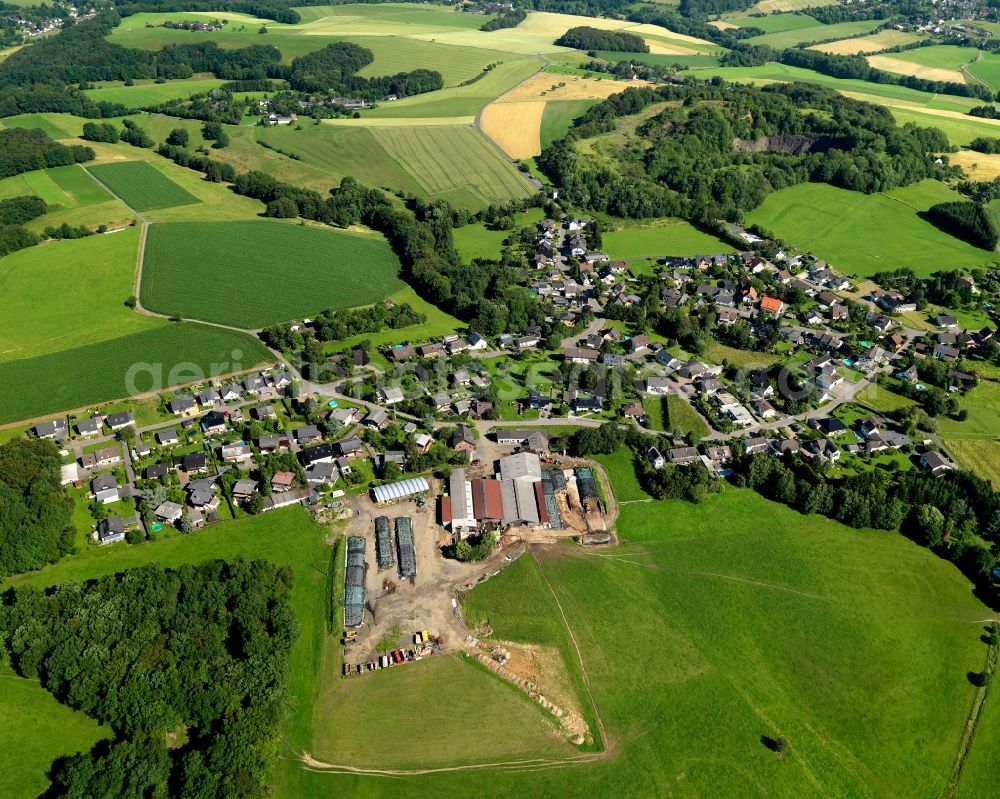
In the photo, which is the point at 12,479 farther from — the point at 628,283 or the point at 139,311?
the point at 628,283

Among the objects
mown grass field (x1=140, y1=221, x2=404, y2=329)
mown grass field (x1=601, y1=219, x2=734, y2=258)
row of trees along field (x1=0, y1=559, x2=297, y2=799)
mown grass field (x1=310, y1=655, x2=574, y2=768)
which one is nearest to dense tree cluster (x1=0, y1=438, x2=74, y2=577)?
row of trees along field (x1=0, y1=559, x2=297, y2=799)

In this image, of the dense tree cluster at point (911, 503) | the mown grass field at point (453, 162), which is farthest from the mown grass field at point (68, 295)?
the dense tree cluster at point (911, 503)

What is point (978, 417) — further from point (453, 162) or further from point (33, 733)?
point (453, 162)

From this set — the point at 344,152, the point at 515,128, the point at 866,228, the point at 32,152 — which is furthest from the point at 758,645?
the point at 32,152

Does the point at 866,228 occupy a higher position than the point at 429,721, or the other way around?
the point at 866,228

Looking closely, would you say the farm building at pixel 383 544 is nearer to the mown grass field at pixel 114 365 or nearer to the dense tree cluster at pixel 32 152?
the mown grass field at pixel 114 365

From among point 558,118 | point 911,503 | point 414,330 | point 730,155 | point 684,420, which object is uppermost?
point 558,118

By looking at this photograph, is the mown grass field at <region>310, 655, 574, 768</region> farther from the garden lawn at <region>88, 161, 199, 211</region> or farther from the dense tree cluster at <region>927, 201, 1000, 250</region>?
the dense tree cluster at <region>927, 201, 1000, 250</region>
